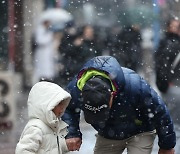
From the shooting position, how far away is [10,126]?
11.9m

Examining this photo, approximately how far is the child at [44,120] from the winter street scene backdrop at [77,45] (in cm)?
352

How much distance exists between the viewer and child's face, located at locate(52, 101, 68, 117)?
242 inches

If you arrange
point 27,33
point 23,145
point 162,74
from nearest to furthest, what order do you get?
point 23,145, point 162,74, point 27,33

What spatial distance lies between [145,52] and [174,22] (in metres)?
4.38

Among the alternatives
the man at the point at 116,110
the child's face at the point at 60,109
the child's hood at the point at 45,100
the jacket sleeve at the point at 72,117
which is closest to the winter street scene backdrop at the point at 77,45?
the man at the point at 116,110

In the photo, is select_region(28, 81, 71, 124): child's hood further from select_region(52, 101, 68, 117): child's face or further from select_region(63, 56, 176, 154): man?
select_region(63, 56, 176, 154): man

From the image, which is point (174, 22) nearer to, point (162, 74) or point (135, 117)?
point (162, 74)

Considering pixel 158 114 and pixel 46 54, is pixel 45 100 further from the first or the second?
pixel 46 54

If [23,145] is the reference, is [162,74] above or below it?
below

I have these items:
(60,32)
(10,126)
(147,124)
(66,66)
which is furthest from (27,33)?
(147,124)

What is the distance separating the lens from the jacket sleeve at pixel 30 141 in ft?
19.5

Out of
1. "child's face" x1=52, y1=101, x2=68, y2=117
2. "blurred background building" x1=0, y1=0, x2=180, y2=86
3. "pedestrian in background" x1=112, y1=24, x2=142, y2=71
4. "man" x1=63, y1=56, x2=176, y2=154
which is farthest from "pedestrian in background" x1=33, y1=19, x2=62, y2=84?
"child's face" x1=52, y1=101, x2=68, y2=117

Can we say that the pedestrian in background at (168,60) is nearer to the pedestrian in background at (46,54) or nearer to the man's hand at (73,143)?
the pedestrian in background at (46,54)

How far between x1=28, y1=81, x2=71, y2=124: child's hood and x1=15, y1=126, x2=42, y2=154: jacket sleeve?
0.11m
